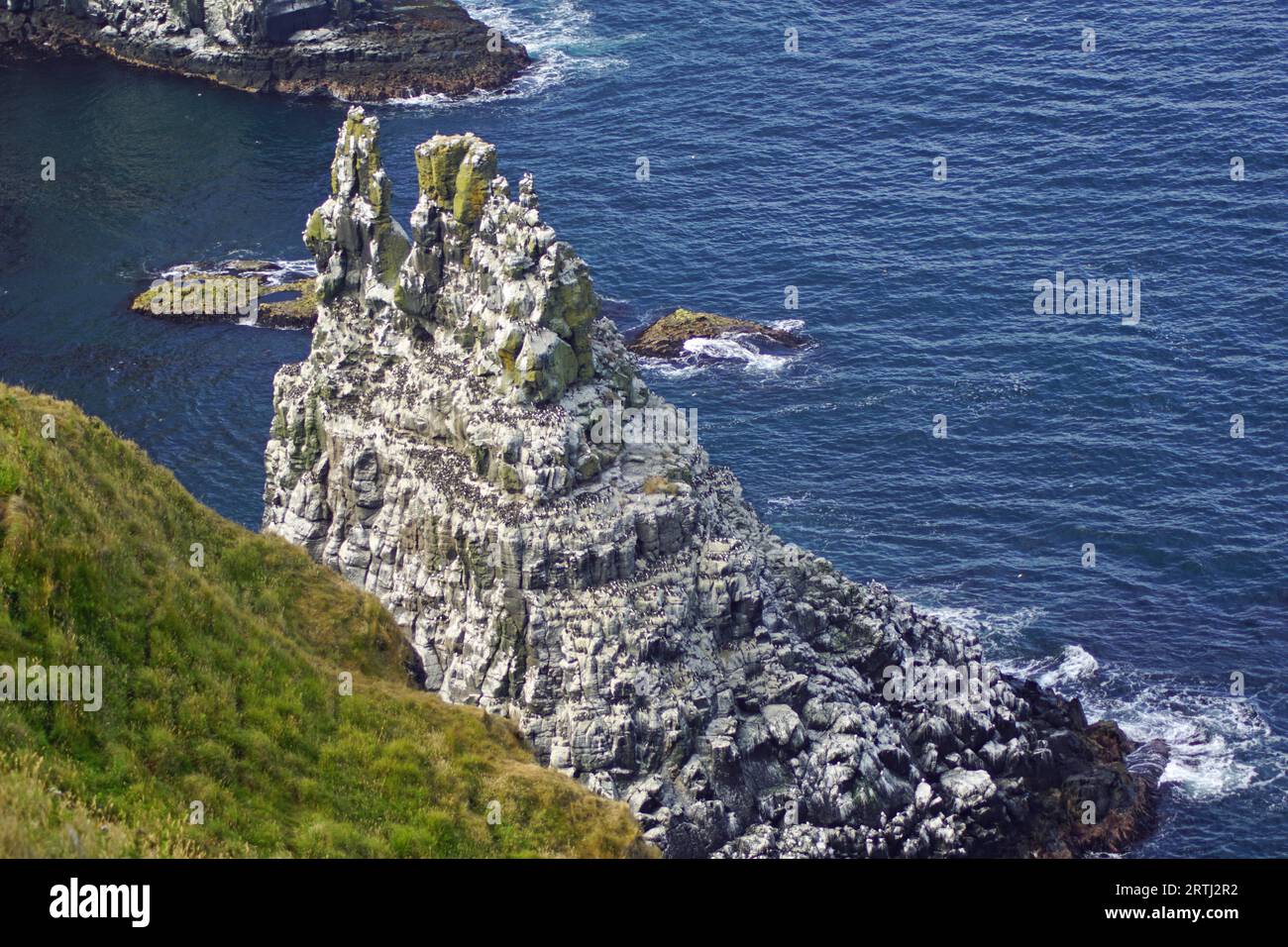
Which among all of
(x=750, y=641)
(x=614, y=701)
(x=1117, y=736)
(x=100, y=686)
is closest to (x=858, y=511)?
(x=1117, y=736)

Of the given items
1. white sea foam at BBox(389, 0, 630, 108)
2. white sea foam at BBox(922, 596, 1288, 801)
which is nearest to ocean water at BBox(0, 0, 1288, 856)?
white sea foam at BBox(922, 596, 1288, 801)

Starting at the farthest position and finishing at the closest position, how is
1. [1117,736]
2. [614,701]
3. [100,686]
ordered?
[1117,736]
[614,701]
[100,686]

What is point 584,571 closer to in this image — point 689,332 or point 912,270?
point 689,332

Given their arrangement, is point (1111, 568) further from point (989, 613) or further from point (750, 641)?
point (750, 641)

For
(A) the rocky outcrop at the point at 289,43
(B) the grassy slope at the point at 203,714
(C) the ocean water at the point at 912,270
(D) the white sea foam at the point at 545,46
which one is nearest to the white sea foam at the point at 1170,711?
(C) the ocean water at the point at 912,270

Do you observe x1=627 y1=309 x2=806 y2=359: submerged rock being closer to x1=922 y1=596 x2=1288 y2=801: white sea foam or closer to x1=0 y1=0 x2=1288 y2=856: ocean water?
x1=0 y1=0 x2=1288 y2=856: ocean water

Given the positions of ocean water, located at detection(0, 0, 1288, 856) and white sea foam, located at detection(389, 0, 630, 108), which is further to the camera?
white sea foam, located at detection(389, 0, 630, 108)
